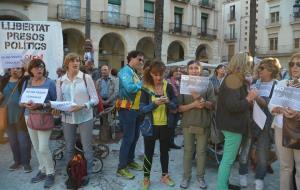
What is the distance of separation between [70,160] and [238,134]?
231 centimetres

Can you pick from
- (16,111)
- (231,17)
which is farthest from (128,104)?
(231,17)

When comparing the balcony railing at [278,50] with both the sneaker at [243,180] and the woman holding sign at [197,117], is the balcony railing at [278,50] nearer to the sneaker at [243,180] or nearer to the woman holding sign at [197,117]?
the sneaker at [243,180]

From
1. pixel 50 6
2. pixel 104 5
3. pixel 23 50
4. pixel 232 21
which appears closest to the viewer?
pixel 23 50

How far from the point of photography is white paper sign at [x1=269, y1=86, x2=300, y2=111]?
4.21 metres

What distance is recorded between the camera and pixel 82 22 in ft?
94.6

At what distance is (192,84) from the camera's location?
5090 mm

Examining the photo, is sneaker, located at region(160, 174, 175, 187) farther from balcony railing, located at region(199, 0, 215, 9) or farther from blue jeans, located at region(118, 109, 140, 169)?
balcony railing, located at region(199, 0, 215, 9)

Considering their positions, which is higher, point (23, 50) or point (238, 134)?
point (23, 50)

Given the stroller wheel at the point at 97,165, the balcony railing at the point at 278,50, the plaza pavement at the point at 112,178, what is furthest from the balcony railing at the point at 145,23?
the stroller wheel at the point at 97,165

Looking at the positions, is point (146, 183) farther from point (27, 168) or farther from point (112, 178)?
point (27, 168)

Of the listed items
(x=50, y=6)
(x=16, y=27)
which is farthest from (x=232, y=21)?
(x=16, y=27)

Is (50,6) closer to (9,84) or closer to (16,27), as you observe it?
(16,27)

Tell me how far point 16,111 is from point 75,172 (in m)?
1.53

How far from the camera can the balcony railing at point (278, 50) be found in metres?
38.4
